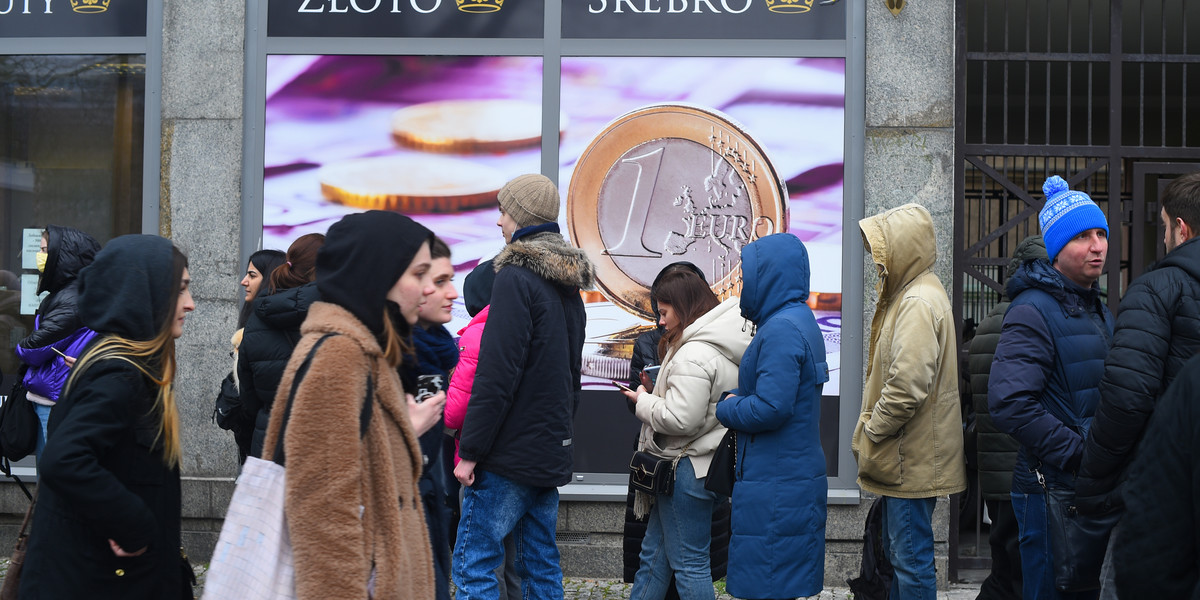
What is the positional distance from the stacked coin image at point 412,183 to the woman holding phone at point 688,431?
7.15 feet

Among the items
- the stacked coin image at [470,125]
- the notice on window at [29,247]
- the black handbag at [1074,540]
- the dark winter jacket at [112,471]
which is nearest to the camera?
the dark winter jacket at [112,471]

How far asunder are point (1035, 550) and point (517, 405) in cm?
216

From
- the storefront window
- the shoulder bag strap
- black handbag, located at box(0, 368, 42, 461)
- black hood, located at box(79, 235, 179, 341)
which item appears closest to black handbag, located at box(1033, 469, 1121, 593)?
the shoulder bag strap

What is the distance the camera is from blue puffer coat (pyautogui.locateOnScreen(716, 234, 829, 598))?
4168mm

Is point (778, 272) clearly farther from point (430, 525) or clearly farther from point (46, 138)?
point (46, 138)

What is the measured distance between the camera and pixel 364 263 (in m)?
2.53

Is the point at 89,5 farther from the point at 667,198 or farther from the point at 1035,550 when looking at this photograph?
the point at 1035,550

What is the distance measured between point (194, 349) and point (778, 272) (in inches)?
157

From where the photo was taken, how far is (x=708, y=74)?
6527 millimetres

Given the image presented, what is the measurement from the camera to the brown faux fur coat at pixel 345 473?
230 centimetres

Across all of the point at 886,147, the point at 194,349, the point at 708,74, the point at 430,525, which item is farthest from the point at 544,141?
the point at 430,525

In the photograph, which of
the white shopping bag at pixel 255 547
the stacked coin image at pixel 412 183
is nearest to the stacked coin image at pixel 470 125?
the stacked coin image at pixel 412 183

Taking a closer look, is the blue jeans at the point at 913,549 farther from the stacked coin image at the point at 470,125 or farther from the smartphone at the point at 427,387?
the stacked coin image at the point at 470,125

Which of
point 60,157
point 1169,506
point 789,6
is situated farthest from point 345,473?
point 60,157
